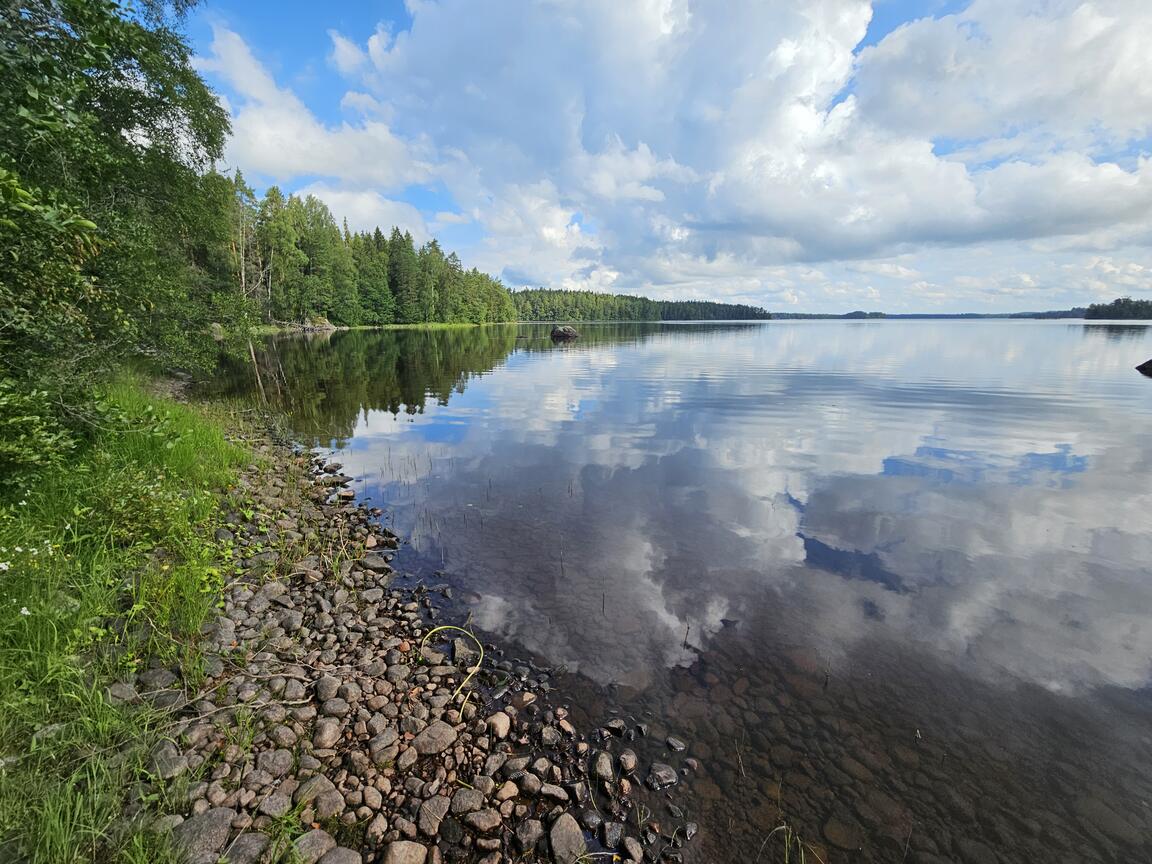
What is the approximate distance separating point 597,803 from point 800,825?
222 centimetres

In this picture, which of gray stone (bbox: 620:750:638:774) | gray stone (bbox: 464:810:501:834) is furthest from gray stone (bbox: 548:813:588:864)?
gray stone (bbox: 620:750:638:774)

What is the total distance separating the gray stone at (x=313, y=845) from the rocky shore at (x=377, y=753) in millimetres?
12

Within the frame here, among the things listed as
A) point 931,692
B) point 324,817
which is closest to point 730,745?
point 931,692

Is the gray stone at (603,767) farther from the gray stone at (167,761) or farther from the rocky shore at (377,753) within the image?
the gray stone at (167,761)

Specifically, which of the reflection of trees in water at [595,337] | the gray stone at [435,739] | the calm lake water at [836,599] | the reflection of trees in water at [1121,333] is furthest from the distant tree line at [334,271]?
the reflection of trees in water at [1121,333]

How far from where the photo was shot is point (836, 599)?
31.0ft

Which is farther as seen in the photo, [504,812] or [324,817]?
[504,812]

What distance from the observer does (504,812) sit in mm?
4996

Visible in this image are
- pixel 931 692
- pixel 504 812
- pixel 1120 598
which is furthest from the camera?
pixel 1120 598

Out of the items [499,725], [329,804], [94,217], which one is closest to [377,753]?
[329,804]

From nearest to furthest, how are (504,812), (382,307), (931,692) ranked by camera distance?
(504,812)
(931,692)
(382,307)

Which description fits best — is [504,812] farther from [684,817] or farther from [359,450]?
[359,450]

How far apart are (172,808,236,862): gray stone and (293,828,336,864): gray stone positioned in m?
0.60

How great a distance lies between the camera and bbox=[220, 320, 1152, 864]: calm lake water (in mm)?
5559
